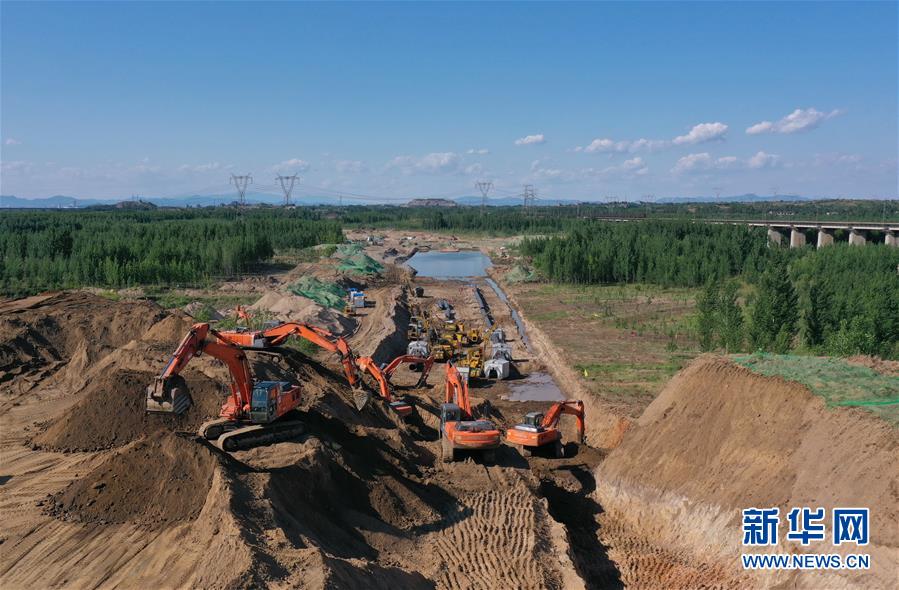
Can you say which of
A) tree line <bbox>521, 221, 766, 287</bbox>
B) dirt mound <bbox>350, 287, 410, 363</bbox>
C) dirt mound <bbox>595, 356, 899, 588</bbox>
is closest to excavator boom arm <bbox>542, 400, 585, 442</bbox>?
dirt mound <bbox>595, 356, 899, 588</bbox>

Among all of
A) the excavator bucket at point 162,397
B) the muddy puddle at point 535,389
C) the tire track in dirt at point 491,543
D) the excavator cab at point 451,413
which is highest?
the excavator bucket at point 162,397

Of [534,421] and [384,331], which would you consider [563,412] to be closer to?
[534,421]

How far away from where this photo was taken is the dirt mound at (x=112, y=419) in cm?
2422

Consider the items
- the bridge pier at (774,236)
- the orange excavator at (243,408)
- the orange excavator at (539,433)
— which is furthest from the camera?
the bridge pier at (774,236)

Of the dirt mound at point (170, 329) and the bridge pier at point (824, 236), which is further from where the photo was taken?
the bridge pier at point (824, 236)

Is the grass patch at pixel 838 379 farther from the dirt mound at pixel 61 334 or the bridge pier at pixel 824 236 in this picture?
the bridge pier at pixel 824 236

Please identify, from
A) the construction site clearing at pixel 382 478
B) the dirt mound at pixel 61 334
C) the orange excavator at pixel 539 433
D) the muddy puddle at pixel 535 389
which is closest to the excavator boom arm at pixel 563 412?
the orange excavator at pixel 539 433

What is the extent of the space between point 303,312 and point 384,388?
73.9 feet

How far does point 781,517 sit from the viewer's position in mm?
18094

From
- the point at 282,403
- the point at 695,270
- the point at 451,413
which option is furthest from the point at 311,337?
the point at 695,270

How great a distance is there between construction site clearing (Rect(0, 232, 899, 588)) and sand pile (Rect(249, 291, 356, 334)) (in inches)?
692

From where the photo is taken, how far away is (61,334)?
3738 cm

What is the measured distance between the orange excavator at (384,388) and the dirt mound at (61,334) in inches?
499

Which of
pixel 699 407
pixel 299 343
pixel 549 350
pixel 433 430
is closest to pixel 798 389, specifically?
pixel 699 407
